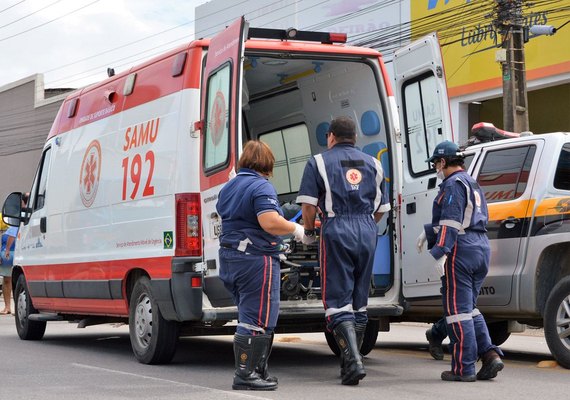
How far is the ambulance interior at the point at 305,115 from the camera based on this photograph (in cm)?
882

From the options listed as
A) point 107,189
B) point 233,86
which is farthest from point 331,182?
point 107,189

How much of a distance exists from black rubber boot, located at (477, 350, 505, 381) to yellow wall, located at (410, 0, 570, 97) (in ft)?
46.7

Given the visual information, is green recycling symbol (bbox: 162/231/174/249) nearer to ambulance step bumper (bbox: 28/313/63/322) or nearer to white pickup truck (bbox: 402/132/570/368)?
white pickup truck (bbox: 402/132/570/368)

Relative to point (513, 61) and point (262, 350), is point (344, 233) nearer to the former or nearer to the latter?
point (262, 350)

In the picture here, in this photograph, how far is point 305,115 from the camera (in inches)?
428

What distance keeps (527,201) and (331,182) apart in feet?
7.03

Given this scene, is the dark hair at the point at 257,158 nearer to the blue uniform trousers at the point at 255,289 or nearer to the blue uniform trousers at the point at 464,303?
the blue uniform trousers at the point at 255,289

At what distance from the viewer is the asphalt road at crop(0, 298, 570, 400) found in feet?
23.0

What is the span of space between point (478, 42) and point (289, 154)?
13.4 m

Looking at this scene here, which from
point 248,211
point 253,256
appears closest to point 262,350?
point 253,256

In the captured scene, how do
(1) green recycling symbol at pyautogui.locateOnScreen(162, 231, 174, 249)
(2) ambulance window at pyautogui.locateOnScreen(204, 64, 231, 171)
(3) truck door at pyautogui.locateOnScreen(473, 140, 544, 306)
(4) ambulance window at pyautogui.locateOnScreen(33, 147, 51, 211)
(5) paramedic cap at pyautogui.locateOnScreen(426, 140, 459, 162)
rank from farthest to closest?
1. (4) ambulance window at pyautogui.locateOnScreen(33, 147, 51, 211)
2. (3) truck door at pyautogui.locateOnScreen(473, 140, 544, 306)
3. (1) green recycling symbol at pyautogui.locateOnScreen(162, 231, 174, 249)
4. (2) ambulance window at pyautogui.locateOnScreen(204, 64, 231, 171)
5. (5) paramedic cap at pyautogui.locateOnScreen(426, 140, 459, 162)

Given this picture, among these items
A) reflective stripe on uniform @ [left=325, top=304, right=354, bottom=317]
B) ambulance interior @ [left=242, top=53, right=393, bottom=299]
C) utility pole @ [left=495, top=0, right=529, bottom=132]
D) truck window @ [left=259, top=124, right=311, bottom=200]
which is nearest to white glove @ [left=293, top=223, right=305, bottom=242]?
reflective stripe on uniform @ [left=325, top=304, right=354, bottom=317]

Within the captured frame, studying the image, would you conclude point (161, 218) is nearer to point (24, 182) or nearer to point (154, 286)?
point (154, 286)

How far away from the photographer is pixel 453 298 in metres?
7.60
